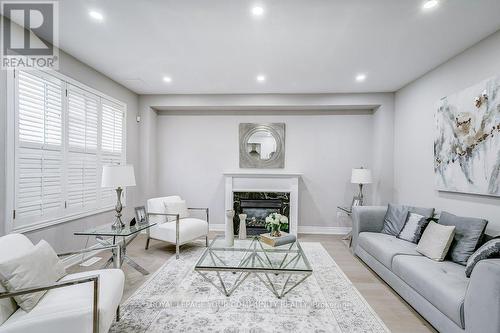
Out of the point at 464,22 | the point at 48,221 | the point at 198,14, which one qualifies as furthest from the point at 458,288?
the point at 48,221

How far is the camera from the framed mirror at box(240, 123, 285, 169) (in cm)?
505

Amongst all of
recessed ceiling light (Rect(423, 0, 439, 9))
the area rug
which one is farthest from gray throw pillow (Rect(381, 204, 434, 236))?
recessed ceiling light (Rect(423, 0, 439, 9))

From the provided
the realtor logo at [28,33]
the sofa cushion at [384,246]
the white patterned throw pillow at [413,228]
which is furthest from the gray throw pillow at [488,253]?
the realtor logo at [28,33]

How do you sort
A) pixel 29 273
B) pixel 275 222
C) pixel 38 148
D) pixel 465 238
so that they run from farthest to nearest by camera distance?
pixel 275 222 → pixel 38 148 → pixel 465 238 → pixel 29 273

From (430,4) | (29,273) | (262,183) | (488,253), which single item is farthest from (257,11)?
(262,183)

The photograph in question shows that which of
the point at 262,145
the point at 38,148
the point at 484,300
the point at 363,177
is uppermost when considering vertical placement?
the point at 262,145

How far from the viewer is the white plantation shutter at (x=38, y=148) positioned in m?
A: 2.55

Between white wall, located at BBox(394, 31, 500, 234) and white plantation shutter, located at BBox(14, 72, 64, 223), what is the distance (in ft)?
16.3

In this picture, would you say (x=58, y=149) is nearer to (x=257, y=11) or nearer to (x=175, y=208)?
(x=175, y=208)

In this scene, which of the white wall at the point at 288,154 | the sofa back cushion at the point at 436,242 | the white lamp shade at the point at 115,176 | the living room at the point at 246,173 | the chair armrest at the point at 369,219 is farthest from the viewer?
the white wall at the point at 288,154

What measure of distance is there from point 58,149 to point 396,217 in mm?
4573

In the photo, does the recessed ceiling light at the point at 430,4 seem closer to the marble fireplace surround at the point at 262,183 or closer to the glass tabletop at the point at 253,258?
the glass tabletop at the point at 253,258

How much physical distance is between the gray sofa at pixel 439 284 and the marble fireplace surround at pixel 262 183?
1.72 m

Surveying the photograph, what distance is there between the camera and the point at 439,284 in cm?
195
